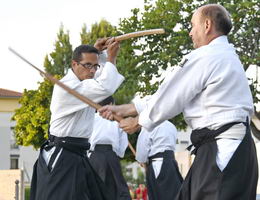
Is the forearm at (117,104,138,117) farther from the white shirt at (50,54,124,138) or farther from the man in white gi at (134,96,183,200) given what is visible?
the man in white gi at (134,96,183,200)

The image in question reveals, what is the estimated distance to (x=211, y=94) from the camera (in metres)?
4.29

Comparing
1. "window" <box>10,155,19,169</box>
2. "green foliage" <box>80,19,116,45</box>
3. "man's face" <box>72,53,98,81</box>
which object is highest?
"green foliage" <box>80,19,116,45</box>

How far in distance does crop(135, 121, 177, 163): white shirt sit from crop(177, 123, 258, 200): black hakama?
6.23 m

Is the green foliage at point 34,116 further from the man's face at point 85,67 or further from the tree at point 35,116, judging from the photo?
the man's face at point 85,67

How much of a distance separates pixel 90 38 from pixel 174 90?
43.9 metres

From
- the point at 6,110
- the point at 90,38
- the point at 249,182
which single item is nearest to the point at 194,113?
the point at 249,182

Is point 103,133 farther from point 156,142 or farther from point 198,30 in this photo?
point 198,30

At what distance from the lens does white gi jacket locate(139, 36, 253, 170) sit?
4285 millimetres

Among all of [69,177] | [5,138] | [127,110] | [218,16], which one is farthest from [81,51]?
[5,138]

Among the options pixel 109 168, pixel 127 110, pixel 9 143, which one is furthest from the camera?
pixel 9 143

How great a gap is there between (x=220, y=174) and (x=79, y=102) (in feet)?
6.87

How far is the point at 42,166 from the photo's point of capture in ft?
20.6

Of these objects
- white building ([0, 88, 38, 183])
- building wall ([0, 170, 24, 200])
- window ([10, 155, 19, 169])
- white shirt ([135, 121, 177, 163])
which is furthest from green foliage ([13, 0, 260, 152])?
window ([10, 155, 19, 169])

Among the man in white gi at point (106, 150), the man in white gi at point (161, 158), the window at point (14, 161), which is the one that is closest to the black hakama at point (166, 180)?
the man in white gi at point (161, 158)
